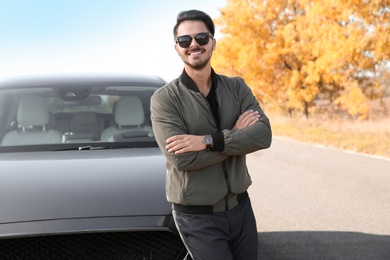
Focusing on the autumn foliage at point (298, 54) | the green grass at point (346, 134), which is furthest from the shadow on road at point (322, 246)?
the autumn foliage at point (298, 54)

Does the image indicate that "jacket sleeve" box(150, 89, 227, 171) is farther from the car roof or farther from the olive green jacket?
the car roof

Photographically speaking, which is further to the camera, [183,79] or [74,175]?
[74,175]

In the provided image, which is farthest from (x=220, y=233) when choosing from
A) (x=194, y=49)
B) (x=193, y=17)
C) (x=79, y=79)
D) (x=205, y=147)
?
(x=79, y=79)

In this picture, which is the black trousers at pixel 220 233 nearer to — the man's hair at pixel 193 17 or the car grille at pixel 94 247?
the car grille at pixel 94 247

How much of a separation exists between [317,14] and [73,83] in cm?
1444

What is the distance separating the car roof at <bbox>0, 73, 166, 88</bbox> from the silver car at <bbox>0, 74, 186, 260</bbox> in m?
0.02

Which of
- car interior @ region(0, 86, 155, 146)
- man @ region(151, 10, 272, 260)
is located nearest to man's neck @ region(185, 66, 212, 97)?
man @ region(151, 10, 272, 260)

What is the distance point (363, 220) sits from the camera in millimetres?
6547

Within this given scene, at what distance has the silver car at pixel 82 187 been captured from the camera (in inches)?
115

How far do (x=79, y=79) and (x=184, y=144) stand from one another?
7.73ft

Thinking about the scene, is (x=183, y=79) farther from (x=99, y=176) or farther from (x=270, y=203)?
(x=270, y=203)

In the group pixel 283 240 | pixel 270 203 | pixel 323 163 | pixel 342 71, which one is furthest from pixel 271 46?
pixel 283 240

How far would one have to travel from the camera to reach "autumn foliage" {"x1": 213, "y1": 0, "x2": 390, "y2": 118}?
56.5 feet

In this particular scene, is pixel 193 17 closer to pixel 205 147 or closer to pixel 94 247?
pixel 205 147
